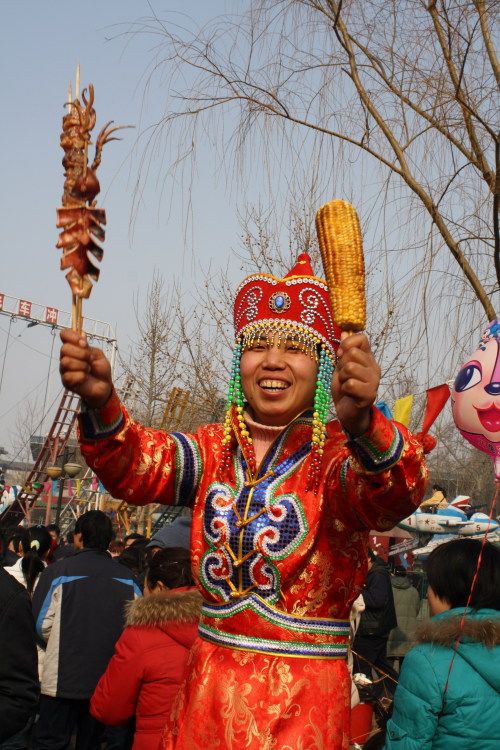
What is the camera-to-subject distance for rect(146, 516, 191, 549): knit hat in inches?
259

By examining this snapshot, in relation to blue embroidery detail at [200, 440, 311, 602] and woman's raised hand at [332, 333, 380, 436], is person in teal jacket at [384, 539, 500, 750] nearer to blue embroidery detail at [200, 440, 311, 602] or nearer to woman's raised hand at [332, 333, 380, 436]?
blue embroidery detail at [200, 440, 311, 602]

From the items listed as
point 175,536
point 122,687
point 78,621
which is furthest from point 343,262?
point 175,536

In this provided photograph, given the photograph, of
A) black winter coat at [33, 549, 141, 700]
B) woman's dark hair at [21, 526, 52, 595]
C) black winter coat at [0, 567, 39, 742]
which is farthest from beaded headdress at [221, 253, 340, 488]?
woman's dark hair at [21, 526, 52, 595]

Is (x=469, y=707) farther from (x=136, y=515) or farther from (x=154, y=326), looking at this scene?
(x=136, y=515)

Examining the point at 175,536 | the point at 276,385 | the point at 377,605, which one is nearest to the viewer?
the point at 276,385

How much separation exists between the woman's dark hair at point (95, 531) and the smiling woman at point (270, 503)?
8.66ft

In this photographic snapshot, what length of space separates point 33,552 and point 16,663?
3.66 m

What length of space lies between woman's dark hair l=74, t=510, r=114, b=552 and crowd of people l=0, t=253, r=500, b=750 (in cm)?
220

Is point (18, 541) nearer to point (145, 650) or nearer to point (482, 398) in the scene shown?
point (145, 650)

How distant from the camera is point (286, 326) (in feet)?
10.3

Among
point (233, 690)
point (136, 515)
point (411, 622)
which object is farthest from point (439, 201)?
point (136, 515)

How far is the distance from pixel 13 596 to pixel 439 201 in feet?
10.6

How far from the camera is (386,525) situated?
2.72 metres

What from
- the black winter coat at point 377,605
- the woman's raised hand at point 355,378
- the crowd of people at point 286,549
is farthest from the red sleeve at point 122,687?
the black winter coat at point 377,605
